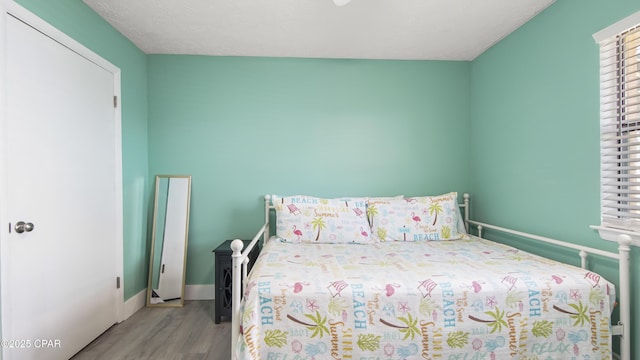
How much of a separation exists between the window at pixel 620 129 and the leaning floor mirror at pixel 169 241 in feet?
9.76

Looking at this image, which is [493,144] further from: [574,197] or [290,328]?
[290,328]

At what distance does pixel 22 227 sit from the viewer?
1440 millimetres

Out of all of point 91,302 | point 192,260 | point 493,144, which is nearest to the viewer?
point 91,302

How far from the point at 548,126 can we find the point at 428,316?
1.55 m

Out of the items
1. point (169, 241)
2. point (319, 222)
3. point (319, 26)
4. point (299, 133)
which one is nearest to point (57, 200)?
point (169, 241)

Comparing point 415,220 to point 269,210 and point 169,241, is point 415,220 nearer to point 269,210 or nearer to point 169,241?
point 269,210

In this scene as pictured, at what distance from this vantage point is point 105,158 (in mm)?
2078

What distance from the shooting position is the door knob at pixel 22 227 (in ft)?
4.66

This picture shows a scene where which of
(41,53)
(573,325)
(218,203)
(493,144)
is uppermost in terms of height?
(41,53)

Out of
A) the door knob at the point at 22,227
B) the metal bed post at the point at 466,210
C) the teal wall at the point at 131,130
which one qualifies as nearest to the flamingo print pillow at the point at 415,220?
the metal bed post at the point at 466,210

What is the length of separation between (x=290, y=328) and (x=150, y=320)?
1.58 m

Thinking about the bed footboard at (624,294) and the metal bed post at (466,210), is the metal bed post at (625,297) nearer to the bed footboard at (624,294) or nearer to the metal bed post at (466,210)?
the bed footboard at (624,294)

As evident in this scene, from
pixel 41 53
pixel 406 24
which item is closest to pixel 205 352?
pixel 41 53

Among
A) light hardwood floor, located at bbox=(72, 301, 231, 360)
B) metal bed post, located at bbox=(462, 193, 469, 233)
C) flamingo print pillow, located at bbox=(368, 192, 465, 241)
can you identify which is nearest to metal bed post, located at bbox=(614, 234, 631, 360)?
flamingo print pillow, located at bbox=(368, 192, 465, 241)
